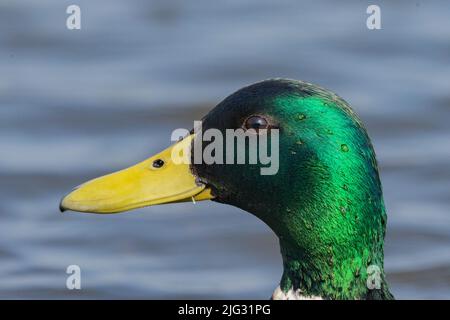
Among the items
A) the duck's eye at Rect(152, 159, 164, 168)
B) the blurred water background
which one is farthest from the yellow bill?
the blurred water background

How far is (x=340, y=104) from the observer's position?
650cm

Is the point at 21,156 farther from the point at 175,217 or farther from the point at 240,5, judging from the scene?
the point at 240,5

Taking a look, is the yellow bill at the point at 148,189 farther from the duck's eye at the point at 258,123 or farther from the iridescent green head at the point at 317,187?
the duck's eye at the point at 258,123

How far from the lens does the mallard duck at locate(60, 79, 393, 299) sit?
→ 6.46m

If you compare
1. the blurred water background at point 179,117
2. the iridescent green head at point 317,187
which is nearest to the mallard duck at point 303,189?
the iridescent green head at point 317,187

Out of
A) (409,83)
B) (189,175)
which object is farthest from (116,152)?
(189,175)

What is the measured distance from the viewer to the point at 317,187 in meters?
6.50

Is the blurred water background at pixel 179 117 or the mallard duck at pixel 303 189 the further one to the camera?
the blurred water background at pixel 179 117

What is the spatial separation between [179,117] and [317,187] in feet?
14.7

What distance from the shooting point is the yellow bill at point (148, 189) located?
681 centimetres

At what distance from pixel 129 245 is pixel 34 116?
70.3 inches

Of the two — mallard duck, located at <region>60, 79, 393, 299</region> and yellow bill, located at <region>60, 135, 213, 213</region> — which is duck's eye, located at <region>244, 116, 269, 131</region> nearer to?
mallard duck, located at <region>60, 79, 393, 299</region>

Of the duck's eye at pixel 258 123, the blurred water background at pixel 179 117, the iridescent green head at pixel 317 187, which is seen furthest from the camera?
the blurred water background at pixel 179 117

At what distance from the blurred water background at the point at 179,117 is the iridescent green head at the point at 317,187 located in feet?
7.47
